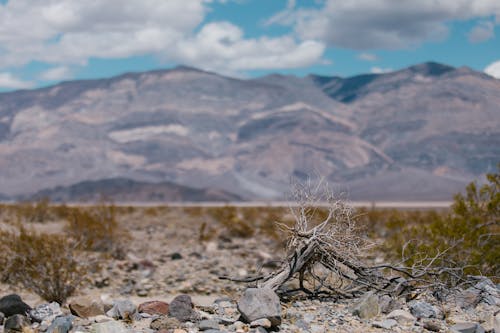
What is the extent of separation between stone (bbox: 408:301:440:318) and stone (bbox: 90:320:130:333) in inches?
123

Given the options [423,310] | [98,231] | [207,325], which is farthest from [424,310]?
[98,231]

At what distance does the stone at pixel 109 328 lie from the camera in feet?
20.6

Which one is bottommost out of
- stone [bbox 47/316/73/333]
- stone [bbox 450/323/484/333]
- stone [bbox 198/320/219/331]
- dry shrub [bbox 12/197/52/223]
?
dry shrub [bbox 12/197/52/223]

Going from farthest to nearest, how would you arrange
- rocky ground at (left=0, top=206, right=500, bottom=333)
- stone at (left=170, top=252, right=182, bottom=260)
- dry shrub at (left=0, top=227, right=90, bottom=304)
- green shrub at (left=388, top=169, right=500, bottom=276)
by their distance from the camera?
stone at (left=170, top=252, right=182, bottom=260)
dry shrub at (left=0, top=227, right=90, bottom=304)
green shrub at (left=388, top=169, right=500, bottom=276)
rocky ground at (left=0, top=206, right=500, bottom=333)

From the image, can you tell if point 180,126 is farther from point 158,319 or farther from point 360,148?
point 158,319

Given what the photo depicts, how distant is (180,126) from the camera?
157m

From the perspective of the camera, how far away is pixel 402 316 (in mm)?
6590

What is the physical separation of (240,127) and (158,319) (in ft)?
510

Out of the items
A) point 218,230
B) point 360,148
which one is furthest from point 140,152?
point 218,230

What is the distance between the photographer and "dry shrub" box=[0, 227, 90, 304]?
35.5ft

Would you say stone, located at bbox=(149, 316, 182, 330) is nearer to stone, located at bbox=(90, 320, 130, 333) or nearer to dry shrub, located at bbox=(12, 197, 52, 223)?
stone, located at bbox=(90, 320, 130, 333)

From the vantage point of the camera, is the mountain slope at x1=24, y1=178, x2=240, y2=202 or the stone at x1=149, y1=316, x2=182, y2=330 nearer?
the stone at x1=149, y1=316, x2=182, y2=330

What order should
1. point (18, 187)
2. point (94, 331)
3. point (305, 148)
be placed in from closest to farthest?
point (94, 331) < point (18, 187) < point (305, 148)

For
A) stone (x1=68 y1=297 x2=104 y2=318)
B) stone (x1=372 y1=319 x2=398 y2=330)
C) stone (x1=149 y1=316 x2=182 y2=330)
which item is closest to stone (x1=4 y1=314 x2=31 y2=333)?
stone (x1=68 y1=297 x2=104 y2=318)
